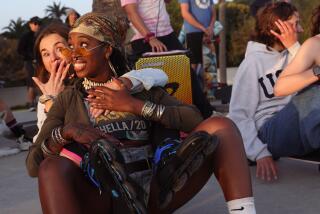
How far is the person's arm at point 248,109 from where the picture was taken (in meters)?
3.98

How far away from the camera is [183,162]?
7.34 feet

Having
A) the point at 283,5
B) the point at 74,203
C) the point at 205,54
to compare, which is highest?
the point at 283,5

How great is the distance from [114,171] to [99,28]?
863mm

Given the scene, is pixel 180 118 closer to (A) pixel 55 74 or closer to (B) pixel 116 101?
(B) pixel 116 101

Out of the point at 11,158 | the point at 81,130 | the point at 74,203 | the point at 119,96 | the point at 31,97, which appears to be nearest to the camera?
the point at 74,203

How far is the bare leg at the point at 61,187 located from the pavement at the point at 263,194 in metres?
1.10

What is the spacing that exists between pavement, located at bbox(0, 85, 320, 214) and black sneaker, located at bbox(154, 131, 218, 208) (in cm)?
113

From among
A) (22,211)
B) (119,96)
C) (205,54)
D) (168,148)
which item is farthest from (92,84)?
(205,54)

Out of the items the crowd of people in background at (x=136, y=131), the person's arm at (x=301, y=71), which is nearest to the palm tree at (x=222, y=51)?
the crowd of people in background at (x=136, y=131)

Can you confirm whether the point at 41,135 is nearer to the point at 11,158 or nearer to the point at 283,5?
the point at 283,5

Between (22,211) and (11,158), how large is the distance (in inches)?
91.4

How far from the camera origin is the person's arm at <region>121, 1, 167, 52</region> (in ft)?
15.7

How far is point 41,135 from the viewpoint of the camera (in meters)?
2.66

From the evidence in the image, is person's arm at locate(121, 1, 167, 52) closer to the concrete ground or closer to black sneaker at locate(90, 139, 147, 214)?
the concrete ground
